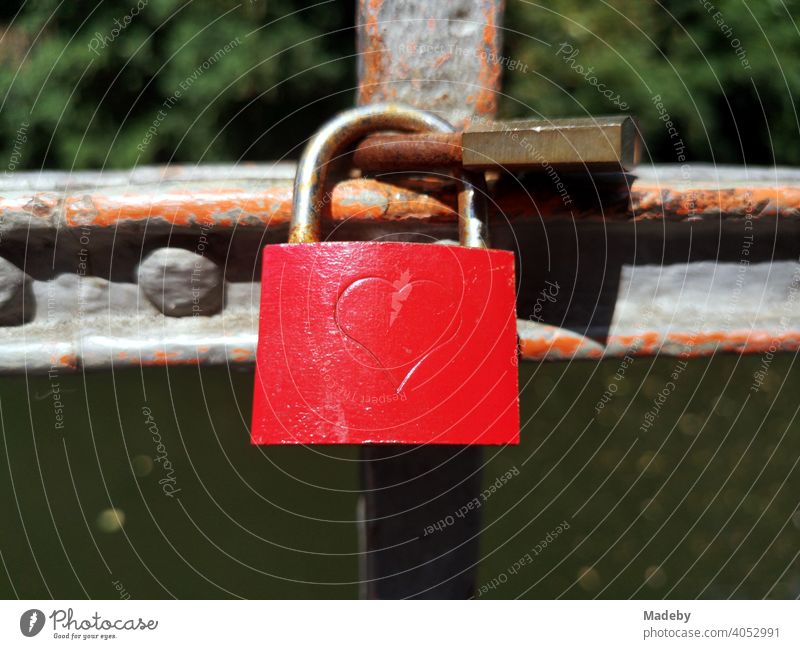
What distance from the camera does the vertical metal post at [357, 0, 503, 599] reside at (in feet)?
2.52

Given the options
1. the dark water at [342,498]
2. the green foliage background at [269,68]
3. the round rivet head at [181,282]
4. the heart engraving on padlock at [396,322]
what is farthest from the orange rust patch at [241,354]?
the green foliage background at [269,68]

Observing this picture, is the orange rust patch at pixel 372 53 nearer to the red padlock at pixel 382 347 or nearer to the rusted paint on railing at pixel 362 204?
the rusted paint on railing at pixel 362 204

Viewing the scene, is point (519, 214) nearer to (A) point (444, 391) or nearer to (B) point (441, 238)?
(B) point (441, 238)

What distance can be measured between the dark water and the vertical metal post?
2.05ft

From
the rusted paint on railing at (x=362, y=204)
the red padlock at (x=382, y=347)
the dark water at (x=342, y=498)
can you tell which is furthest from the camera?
the dark water at (x=342, y=498)

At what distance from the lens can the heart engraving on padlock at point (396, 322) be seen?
0.65 m


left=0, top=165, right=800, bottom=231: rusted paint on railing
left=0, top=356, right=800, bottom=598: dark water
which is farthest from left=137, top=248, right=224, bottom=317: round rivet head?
left=0, top=356, right=800, bottom=598: dark water

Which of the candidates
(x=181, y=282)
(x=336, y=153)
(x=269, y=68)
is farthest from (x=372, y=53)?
(x=269, y=68)

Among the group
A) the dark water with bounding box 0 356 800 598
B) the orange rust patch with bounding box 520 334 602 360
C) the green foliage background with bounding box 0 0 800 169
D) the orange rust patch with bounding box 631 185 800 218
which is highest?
the green foliage background with bounding box 0 0 800 169

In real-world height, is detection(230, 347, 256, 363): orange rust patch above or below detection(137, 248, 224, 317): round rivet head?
below

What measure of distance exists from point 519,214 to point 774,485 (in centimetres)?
115

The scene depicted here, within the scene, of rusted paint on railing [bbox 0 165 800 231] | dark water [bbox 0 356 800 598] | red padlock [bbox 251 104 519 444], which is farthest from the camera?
dark water [bbox 0 356 800 598]
